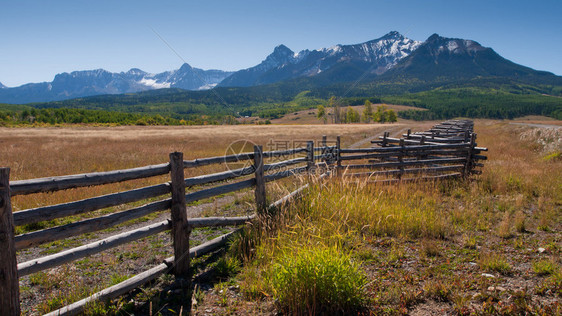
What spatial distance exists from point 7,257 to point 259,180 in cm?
395

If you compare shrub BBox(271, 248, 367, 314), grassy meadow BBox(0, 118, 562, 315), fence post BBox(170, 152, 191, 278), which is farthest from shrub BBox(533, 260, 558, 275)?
fence post BBox(170, 152, 191, 278)

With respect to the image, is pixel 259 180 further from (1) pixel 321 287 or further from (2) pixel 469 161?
(2) pixel 469 161

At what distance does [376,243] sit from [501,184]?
6179 mm

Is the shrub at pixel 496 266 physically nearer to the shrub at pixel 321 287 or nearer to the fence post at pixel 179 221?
the shrub at pixel 321 287

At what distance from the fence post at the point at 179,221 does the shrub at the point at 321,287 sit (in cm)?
165

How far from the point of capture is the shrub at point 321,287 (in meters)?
3.29

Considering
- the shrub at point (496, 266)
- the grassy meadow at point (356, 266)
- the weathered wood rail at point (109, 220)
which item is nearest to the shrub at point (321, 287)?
the grassy meadow at point (356, 266)

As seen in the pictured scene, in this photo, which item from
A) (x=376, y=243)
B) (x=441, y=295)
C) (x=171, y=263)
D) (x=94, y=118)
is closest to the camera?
(x=441, y=295)

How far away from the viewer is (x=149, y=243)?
5738 mm

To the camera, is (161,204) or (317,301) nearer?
(317,301)

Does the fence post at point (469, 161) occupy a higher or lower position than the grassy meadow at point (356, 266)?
higher

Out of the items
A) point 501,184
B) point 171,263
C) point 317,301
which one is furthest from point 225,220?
point 501,184

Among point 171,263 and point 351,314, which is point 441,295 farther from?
point 171,263

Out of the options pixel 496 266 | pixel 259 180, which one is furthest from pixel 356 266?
pixel 259 180
